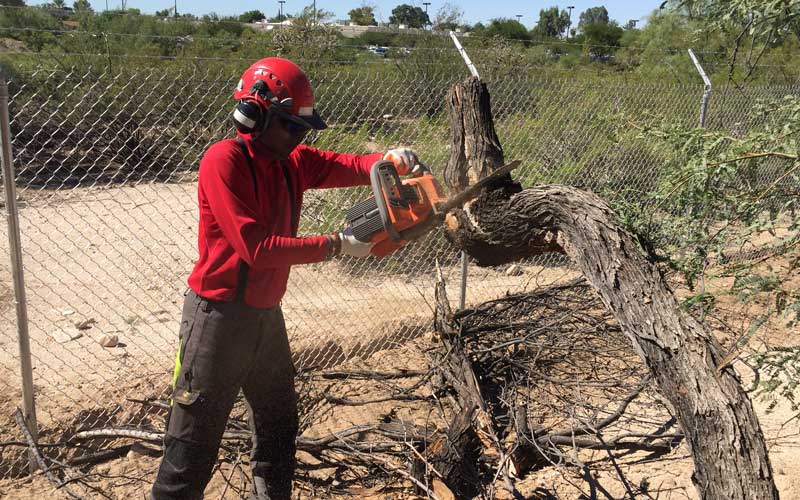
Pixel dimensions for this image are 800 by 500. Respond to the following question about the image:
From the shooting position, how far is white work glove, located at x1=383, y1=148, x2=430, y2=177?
9.52 ft

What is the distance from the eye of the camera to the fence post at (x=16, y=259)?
3.25 m

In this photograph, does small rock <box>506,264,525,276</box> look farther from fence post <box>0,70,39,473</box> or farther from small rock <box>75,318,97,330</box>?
fence post <box>0,70,39,473</box>

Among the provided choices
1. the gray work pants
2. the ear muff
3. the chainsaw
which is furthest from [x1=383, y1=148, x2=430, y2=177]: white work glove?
the gray work pants

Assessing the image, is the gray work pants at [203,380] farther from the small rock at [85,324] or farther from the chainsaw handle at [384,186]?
the small rock at [85,324]

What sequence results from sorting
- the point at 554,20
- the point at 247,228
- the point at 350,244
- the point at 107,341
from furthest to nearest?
the point at 554,20 → the point at 107,341 → the point at 350,244 → the point at 247,228

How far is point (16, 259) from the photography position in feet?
11.2

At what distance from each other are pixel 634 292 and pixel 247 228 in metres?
1.50

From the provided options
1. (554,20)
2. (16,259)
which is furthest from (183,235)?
(554,20)

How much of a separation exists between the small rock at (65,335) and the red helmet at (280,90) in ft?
9.99

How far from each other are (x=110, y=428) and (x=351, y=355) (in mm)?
1836

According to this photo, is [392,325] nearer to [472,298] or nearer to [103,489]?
[472,298]

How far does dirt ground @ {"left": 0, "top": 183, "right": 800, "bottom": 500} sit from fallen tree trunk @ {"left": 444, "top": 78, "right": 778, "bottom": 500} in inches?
16.5

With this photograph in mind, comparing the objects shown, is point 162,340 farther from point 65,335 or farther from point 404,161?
point 404,161

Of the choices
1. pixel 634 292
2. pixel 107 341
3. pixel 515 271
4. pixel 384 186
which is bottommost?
pixel 515 271
